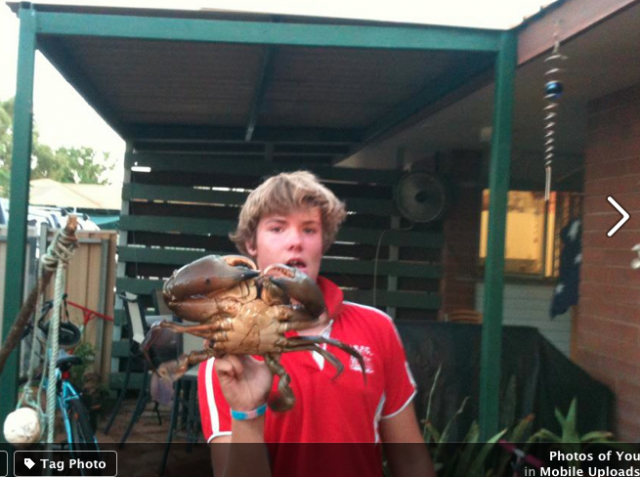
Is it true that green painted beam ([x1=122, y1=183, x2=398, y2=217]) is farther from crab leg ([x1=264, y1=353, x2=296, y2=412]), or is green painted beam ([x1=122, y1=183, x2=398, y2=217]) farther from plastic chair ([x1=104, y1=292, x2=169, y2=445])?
crab leg ([x1=264, y1=353, x2=296, y2=412])

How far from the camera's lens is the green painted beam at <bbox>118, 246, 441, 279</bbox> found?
7668 millimetres

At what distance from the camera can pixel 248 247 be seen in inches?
84.0

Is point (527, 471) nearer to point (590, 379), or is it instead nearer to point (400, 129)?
point (590, 379)

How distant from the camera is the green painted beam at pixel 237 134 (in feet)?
24.5

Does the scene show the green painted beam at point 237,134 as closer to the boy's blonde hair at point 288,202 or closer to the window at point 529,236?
the window at point 529,236

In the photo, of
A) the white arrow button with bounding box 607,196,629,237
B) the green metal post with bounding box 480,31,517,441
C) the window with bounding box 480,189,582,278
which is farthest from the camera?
the window with bounding box 480,189,582,278

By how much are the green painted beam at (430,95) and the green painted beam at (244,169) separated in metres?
0.72

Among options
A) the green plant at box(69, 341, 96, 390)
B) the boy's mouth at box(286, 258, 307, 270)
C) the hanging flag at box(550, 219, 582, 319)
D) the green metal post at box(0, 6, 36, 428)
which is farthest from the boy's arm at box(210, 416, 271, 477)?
the green plant at box(69, 341, 96, 390)

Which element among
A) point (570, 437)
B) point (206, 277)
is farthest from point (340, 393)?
point (570, 437)

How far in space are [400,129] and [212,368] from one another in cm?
463

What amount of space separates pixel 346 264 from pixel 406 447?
18.2ft

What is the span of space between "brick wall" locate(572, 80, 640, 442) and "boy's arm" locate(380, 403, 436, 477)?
2.88 meters

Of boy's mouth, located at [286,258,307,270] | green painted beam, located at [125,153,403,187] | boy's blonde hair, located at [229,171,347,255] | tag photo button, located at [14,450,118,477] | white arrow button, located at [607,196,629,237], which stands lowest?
tag photo button, located at [14,450,118,477]

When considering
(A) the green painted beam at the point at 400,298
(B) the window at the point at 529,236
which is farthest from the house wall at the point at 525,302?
(A) the green painted beam at the point at 400,298
